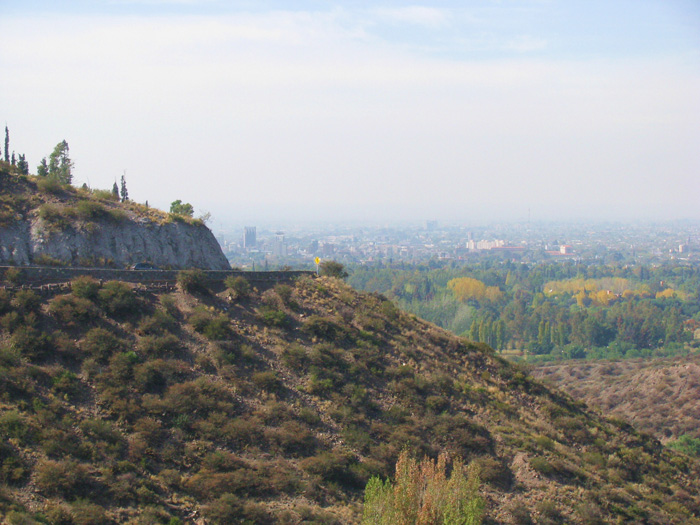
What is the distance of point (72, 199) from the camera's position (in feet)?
115

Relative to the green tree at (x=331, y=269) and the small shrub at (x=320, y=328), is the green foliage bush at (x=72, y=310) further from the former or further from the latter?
the green tree at (x=331, y=269)

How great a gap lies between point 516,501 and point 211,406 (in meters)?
11.4

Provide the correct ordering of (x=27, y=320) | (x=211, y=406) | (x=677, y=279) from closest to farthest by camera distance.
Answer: (x=211, y=406) < (x=27, y=320) < (x=677, y=279)

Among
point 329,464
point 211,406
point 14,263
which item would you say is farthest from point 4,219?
point 329,464

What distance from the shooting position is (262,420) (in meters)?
23.0

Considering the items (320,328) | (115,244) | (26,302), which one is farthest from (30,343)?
(320,328)

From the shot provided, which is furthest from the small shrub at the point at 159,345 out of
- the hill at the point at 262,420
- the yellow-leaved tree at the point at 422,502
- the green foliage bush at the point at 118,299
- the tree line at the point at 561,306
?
the tree line at the point at 561,306

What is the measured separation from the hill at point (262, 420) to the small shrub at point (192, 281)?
15 centimetres

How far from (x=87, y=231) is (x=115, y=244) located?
1.52 m

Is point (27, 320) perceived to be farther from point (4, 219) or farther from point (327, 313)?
point (327, 313)

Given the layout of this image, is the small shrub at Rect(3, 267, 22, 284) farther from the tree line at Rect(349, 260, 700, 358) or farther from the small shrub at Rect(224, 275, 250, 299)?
the tree line at Rect(349, 260, 700, 358)

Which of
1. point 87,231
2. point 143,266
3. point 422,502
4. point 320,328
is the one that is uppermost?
point 87,231

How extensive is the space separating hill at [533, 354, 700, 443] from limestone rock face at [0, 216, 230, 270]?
26.8 meters

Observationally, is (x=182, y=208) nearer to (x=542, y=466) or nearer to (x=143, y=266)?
(x=143, y=266)
